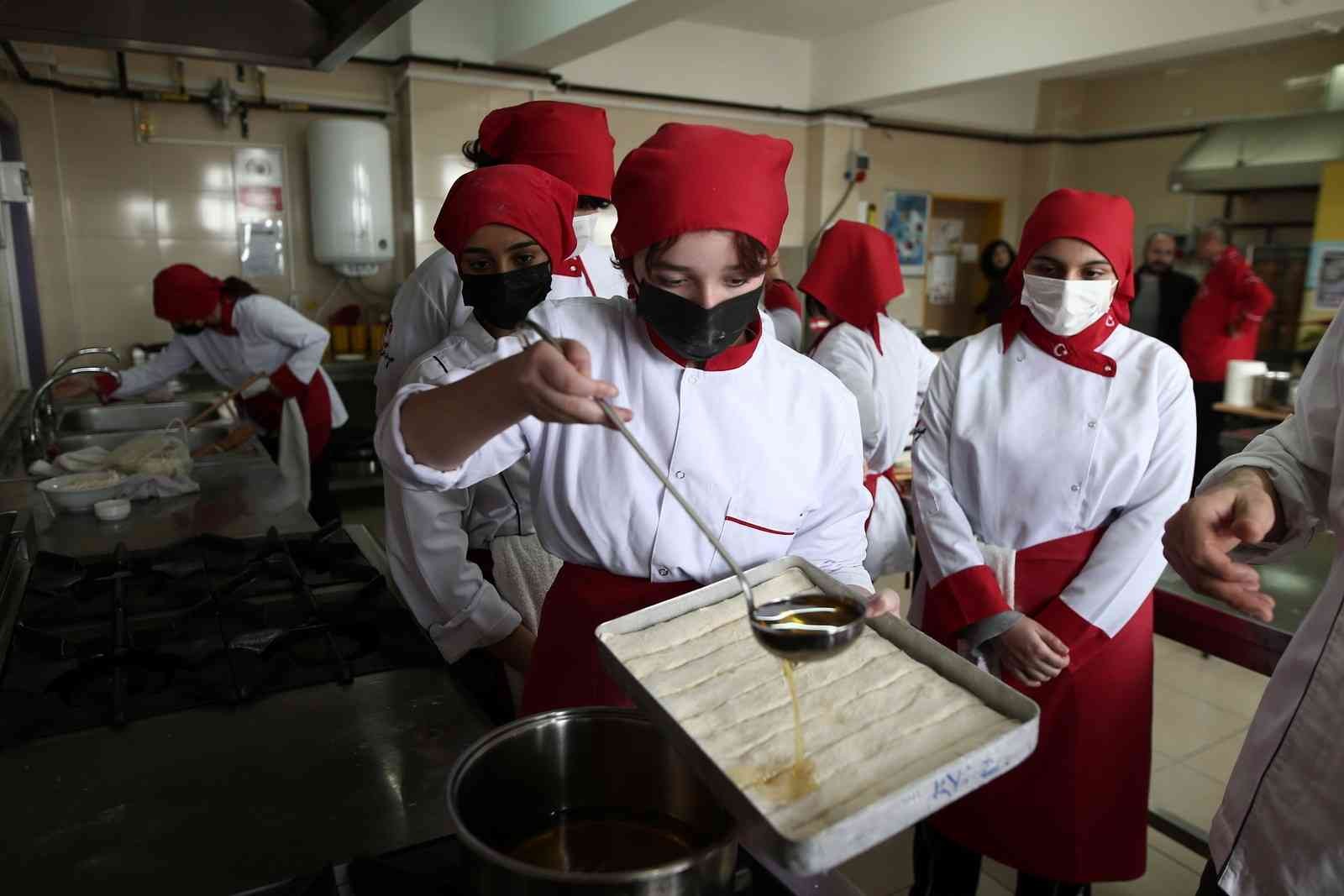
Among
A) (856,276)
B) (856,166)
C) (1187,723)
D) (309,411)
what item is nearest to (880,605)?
(856,276)

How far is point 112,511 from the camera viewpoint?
91.7 inches

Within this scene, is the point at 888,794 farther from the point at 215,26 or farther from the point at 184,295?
the point at 184,295

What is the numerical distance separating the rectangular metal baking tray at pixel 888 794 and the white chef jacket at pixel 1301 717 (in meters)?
0.48

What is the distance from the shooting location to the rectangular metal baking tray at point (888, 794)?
70 centimetres

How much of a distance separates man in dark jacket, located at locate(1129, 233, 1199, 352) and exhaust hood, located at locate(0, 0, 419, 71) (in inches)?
217

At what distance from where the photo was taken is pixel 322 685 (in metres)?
1.35

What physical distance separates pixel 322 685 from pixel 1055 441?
140 cm

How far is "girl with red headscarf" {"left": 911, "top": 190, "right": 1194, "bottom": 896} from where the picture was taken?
1.74 metres

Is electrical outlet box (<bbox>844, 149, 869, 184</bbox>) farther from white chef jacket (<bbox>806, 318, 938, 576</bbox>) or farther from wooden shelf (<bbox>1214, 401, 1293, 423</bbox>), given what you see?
white chef jacket (<bbox>806, 318, 938, 576</bbox>)

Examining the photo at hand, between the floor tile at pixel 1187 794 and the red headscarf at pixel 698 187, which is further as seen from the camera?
the floor tile at pixel 1187 794

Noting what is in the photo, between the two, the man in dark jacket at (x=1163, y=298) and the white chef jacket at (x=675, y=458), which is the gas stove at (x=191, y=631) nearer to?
the white chef jacket at (x=675, y=458)

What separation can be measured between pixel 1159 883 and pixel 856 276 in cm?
180

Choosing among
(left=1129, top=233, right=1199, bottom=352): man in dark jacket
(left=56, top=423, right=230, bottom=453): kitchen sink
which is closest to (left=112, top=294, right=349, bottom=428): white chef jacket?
(left=56, top=423, right=230, bottom=453): kitchen sink

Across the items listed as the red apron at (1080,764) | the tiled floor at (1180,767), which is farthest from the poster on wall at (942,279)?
the red apron at (1080,764)
